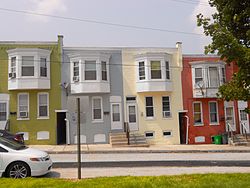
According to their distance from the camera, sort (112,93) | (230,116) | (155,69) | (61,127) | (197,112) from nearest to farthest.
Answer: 1. (61,127)
2. (112,93)
3. (155,69)
4. (197,112)
5. (230,116)

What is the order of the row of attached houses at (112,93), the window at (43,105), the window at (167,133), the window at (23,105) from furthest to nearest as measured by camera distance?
the window at (167,133) < the window at (43,105) < the window at (23,105) < the row of attached houses at (112,93)

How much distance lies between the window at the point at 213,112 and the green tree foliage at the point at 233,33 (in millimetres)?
18721

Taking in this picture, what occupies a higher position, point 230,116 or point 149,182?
point 230,116

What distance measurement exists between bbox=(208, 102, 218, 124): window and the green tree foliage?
18721 millimetres

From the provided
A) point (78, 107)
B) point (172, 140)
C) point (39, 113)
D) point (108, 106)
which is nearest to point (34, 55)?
point (39, 113)

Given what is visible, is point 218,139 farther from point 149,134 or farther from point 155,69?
point 155,69

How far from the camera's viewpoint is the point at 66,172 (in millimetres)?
12133

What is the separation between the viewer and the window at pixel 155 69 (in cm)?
2644

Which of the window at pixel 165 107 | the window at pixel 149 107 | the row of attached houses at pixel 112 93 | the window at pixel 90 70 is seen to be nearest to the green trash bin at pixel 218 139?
the row of attached houses at pixel 112 93

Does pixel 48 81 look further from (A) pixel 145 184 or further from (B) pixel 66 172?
(A) pixel 145 184

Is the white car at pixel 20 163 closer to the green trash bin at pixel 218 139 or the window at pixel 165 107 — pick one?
the window at pixel 165 107

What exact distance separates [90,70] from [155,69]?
5311 mm

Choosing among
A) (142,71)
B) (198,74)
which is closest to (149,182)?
(142,71)

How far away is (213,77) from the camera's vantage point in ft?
90.8
